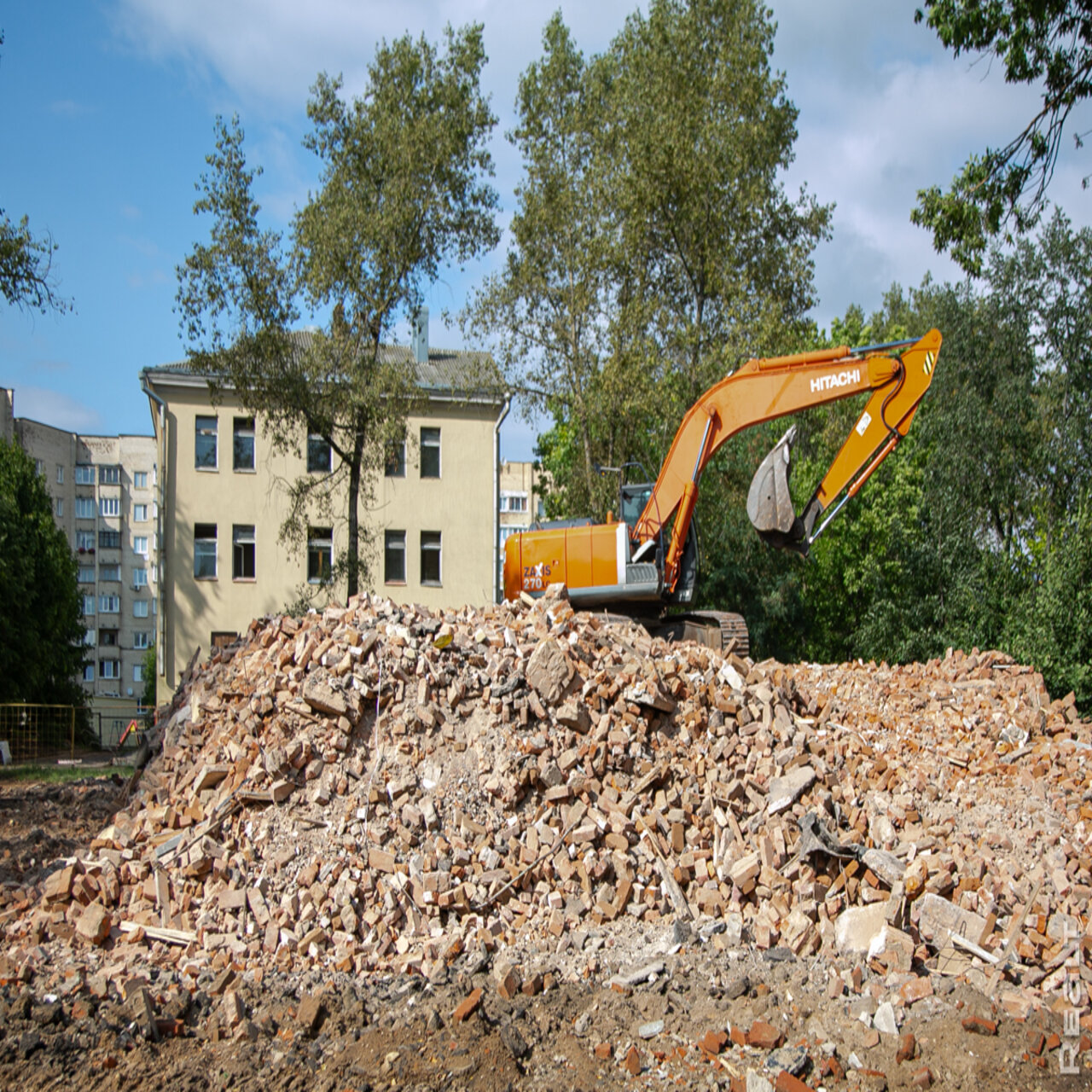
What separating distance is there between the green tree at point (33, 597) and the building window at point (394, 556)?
1002 centimetres

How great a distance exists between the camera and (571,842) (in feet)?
22.8

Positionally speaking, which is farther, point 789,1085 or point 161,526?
Result: point 161,526

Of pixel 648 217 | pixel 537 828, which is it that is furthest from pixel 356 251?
pixel 537 828

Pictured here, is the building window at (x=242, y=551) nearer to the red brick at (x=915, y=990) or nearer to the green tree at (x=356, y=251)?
the green tree at (x=356, y=251)

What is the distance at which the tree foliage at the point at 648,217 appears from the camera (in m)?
19.9

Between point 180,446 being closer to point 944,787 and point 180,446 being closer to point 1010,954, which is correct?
point 944,787

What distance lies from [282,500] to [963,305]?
61.2 feet

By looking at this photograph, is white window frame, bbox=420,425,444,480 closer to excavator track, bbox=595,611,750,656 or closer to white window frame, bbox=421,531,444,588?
white window frame, bbox=421,531,444,588

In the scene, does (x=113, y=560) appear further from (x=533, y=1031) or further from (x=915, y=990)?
(x=915, y=990)

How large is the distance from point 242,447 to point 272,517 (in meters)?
2.08

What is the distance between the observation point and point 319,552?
1051 inches

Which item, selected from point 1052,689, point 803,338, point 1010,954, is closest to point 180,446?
point 803,338

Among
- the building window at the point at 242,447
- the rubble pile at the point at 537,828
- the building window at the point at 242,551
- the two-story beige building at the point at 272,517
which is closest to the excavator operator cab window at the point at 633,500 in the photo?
the rubble pile at the point at 537,828

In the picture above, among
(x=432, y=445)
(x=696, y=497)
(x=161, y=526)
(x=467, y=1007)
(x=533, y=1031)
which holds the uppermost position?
(x=432, y=445)
